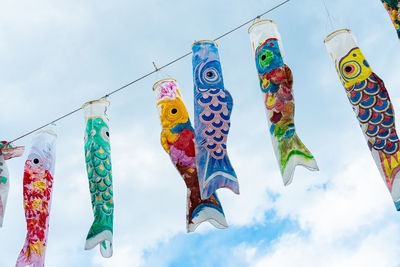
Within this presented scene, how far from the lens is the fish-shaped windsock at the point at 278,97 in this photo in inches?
178

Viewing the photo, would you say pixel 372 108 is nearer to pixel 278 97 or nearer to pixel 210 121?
pixel 278 97

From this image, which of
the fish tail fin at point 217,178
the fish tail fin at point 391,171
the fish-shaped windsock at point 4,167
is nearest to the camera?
the fish tail fin at point 391,171

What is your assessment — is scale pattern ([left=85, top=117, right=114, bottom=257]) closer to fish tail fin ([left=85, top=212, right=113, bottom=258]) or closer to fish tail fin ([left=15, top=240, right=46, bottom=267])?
fish tail fin ([left=85, top=212, right=113, bottom=258])

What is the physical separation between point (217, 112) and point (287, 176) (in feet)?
3.36

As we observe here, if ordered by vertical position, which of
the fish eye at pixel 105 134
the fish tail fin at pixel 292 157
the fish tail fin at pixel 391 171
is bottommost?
the fish tail fin at pixel 391 171

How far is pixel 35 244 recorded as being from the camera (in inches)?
225

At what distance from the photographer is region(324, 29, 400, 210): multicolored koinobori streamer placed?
14.6 ft

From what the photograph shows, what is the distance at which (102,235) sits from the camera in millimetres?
5277

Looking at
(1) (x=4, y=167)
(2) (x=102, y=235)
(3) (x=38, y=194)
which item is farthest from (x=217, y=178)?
(1) (x=4, y=167)

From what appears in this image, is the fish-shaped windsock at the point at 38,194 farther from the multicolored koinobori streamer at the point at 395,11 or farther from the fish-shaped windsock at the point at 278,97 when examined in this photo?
the multicolored koinobori streamer at the point at 395,11

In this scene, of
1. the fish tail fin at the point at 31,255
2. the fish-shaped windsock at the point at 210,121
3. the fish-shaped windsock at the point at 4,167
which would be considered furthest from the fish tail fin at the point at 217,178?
the fish-shaped windsock at the point at 4,167

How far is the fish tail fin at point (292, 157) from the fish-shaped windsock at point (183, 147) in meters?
0.84

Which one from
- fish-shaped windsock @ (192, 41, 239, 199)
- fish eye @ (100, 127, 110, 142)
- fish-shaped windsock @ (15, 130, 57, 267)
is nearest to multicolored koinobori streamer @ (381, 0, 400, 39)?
fish-shaped windsock @ (192, 41, 239, 199)

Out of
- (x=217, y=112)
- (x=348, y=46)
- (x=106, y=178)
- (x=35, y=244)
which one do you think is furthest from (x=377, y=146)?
(x=35, y=244)
